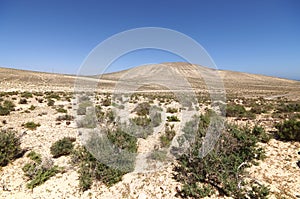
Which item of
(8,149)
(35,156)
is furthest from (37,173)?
(8,149)

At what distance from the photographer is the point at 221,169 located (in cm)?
440

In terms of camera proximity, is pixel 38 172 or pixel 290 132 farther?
pixel 290 132

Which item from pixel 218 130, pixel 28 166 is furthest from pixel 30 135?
pixel 218 130

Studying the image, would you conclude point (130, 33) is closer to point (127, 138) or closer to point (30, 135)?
point (127, 138)

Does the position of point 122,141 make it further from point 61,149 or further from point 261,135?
point 261,135

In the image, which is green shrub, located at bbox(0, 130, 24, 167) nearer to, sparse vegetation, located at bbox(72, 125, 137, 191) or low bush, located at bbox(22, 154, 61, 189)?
low bush, located at bbox(22, 154, 61, 189)

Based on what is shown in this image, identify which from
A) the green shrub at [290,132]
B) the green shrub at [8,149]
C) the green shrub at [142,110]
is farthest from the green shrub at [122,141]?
the green shrub at [142,110]

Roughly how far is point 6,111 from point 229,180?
45.7 feet

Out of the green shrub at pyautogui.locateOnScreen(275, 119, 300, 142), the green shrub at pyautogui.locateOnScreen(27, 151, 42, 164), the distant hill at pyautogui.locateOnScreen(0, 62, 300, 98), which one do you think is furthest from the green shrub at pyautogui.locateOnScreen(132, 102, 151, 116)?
the distant hill at pyautogui.locateOnScreen(0, 62, 300, 98)

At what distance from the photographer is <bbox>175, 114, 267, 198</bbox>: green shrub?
4.00m

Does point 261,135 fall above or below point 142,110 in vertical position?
above

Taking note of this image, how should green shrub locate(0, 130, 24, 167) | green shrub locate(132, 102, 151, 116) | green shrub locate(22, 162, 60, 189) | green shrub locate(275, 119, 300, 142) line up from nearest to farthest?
1. green shrub locate(22, 162, 60, 189)
2. green shrub locate(0, 130, 24, 167)
3. green shrub locate(275, 119, 300, 142)
4. green shrub locate(132, 102, 151, 116)

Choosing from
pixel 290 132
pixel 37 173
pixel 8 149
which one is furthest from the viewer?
pixel 290 132

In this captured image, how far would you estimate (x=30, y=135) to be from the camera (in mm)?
7980
